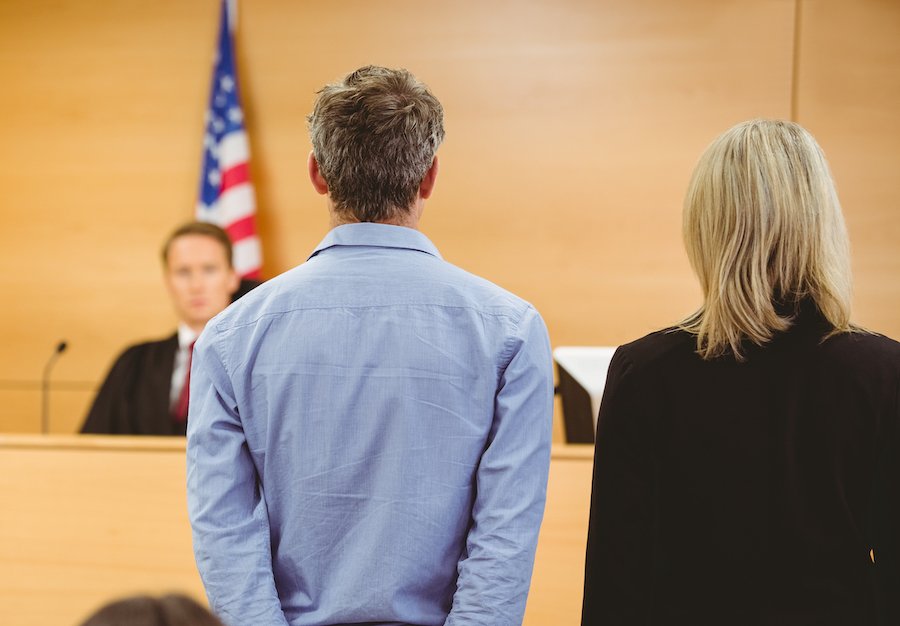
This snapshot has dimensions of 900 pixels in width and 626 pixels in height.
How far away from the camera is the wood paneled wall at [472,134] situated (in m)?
4.11

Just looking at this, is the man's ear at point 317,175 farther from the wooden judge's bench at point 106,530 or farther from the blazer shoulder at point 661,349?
the wooden judge's bench at point 106,530

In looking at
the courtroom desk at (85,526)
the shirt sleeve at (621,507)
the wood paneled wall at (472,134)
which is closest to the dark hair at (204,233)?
the wood paneled wall at (472,134)

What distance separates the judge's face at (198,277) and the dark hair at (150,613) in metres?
2.73

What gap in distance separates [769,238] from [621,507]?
17.4 inches

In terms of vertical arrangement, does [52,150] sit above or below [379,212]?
above

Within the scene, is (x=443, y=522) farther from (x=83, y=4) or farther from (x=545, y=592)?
→ (x=83, y=4)

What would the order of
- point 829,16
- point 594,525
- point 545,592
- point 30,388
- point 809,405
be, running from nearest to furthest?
point 809,405
point 594,525
point 545,592
point 829,16
point 30,388

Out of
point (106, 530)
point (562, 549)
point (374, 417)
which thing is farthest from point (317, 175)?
point (106, 530)

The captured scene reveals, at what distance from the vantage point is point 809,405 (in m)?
1.14

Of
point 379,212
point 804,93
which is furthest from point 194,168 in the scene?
point 379,212

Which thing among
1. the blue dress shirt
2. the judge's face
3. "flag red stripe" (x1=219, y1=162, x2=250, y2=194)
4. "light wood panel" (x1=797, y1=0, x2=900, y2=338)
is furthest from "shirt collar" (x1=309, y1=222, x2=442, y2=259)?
"light wood panel" (x1=797, y1=0, x2=900, y2=338)

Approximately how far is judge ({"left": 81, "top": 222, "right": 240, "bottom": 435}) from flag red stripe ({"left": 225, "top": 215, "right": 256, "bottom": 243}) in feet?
3.09

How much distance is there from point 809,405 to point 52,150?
4.54 meters

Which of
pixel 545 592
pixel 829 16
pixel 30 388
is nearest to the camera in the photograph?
pixel 545 592
